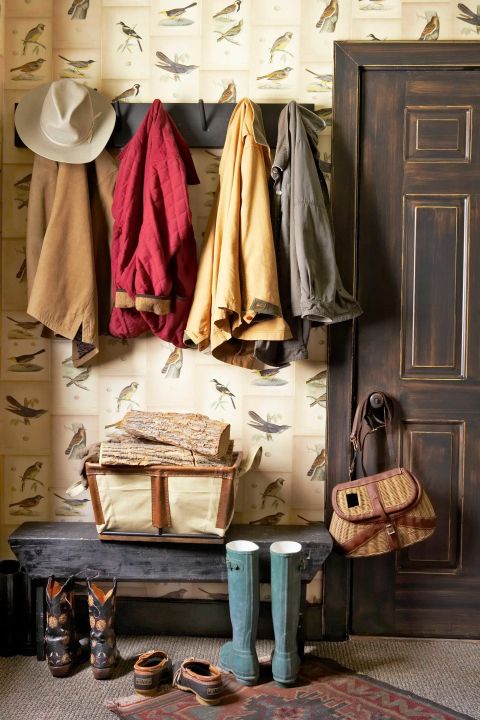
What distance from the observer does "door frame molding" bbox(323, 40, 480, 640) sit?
2.37 m

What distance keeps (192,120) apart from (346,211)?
2.01 ft

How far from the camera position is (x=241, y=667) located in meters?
2.13

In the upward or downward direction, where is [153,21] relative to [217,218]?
upward

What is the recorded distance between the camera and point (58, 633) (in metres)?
2.19

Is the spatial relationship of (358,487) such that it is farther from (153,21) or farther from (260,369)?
(153,21)

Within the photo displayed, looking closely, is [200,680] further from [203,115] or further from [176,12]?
[176,12]

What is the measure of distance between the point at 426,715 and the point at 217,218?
5.31ft

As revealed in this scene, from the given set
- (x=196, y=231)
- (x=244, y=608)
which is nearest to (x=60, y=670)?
(x=244, y=608)

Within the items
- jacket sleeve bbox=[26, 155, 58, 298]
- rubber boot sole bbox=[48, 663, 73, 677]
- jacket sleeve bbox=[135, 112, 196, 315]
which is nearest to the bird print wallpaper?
jacket sleeve bbox=[26, 155, 58, 298]

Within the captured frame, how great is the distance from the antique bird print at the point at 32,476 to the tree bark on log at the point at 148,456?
0.49m

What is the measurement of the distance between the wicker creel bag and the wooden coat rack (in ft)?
3.94

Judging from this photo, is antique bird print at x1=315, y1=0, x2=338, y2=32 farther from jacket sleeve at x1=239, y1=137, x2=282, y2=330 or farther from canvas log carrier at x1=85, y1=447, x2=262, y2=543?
canvas log carrier at x1=85, y1=447, x2=262, y2=543

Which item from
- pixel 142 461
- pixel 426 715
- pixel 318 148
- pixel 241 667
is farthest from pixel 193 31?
pixel 426 715

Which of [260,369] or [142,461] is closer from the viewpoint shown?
[142,461]
